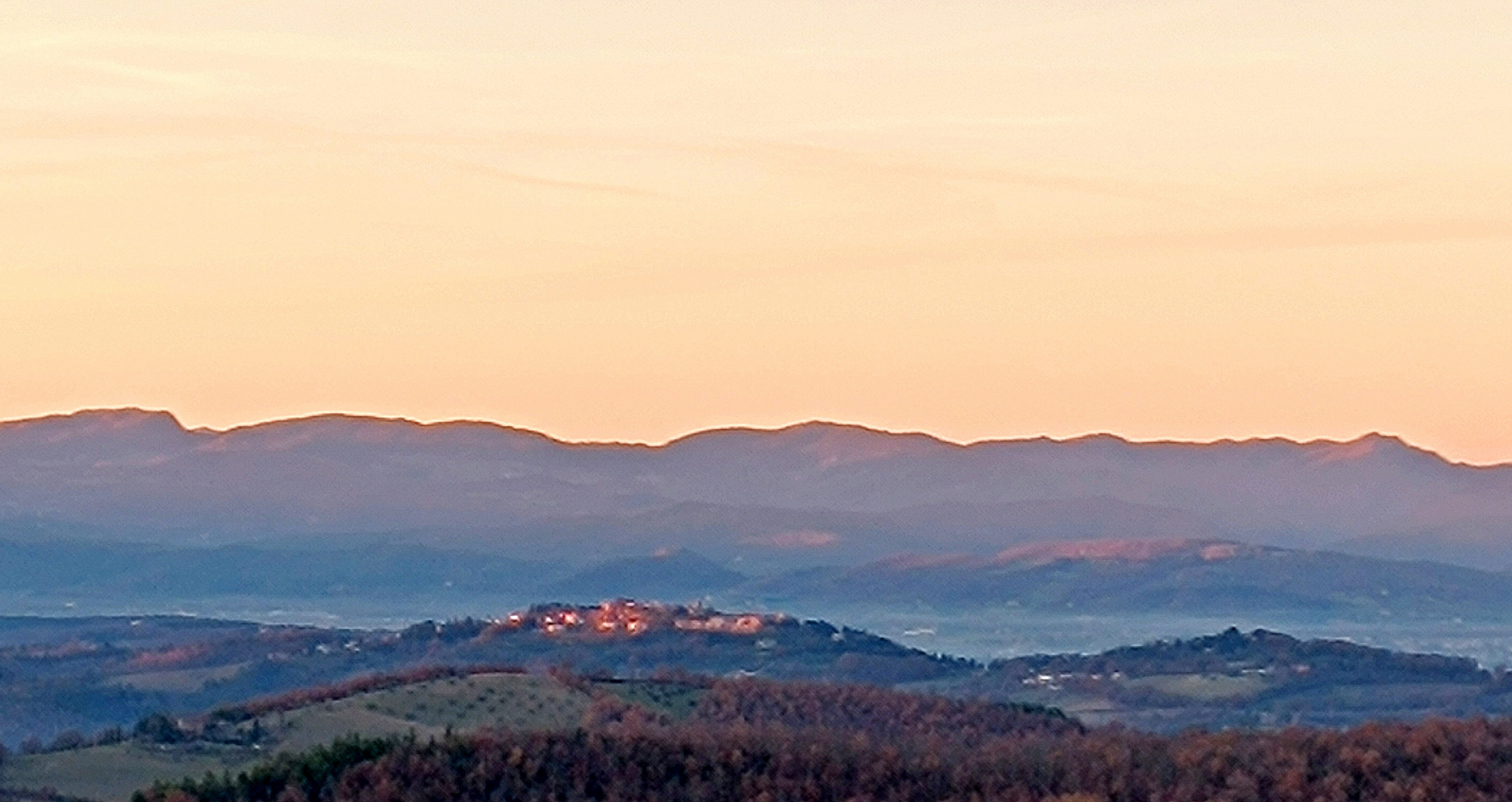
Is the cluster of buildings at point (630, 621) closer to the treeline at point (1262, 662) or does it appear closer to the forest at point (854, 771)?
the treeline at point (1262, 662)

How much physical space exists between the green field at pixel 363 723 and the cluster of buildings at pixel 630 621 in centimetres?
7449

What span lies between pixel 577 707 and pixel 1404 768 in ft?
133

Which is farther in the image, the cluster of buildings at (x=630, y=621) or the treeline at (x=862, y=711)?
the cluster of buildings at (x=630, y=621)

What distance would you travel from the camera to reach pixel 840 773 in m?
39.8

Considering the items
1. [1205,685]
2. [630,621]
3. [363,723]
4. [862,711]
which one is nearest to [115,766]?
[363,723]

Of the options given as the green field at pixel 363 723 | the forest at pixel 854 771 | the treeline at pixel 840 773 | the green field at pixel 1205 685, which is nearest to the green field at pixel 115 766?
the green field at pixel 363 723

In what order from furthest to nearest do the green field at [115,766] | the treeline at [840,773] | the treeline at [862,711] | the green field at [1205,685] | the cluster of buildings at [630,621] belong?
the cluster of buildings at [630,621] < the green field at [1205,685] < the treeline at [862,711] < the green field at [115,766] < the treeline at [840,773]

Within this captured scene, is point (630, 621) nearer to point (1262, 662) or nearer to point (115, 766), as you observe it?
point (1262, 662)

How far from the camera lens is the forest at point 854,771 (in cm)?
3853

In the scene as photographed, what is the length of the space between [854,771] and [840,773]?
250 millimetres

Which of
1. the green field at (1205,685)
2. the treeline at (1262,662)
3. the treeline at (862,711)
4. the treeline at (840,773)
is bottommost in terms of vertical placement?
the treeline at (840,773)

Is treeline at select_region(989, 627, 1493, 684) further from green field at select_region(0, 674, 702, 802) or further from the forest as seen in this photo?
the forest

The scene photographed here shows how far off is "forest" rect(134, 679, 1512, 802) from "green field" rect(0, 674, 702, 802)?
16170mm

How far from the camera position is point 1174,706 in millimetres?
124000
